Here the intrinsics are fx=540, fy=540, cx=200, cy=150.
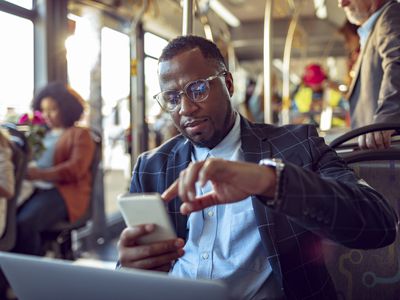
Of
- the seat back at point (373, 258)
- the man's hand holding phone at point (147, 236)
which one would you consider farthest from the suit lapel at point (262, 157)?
the man's hand holding phone at point (147, 236)

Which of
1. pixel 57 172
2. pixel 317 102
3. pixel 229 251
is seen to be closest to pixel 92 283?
pixel 229 251

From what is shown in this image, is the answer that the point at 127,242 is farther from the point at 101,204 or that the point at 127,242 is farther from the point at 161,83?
the point at 101,204

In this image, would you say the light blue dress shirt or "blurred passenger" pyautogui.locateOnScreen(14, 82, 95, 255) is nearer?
the light blue dress shirt

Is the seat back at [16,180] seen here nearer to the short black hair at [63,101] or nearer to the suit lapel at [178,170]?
the short black hair at [63,101]

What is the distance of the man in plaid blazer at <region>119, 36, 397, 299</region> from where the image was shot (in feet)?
3.03

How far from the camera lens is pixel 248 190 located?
899 millimetres

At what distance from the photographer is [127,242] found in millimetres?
971

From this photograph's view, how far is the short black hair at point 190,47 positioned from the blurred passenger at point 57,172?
229 cm

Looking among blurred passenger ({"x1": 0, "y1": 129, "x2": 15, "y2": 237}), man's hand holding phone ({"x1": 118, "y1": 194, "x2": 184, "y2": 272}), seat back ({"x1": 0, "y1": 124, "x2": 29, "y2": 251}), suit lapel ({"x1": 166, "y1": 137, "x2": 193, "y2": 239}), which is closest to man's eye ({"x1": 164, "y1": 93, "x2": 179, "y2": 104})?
suit lapel ({"x1": 166, "y1": 137, "x2": 193, "y2": 239})

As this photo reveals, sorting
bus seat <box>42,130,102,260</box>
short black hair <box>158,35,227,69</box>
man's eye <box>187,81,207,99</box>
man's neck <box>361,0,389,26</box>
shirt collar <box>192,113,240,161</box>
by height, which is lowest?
bus seat <box>42,130,102,260</box>

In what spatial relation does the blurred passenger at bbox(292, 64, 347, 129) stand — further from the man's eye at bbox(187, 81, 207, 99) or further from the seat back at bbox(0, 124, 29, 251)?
the man's eye at bbox(187, 81, 207, 99)

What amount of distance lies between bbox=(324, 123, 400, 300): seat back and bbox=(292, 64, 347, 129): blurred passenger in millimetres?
3484

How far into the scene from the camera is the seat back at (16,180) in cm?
271

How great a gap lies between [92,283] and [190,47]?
0.80 m
